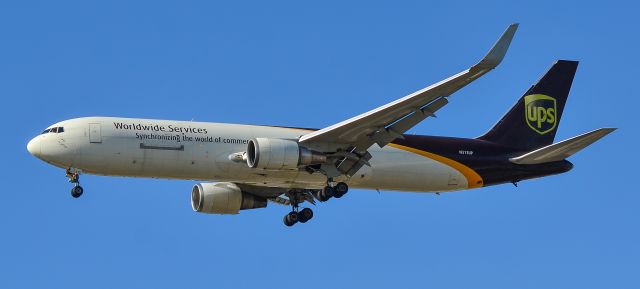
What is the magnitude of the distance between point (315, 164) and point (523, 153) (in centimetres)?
1098

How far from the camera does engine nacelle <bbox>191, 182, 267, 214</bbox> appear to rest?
60219 mm

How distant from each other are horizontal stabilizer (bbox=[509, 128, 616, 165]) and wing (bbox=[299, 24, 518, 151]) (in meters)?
7.32

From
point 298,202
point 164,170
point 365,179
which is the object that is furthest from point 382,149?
point 164,170

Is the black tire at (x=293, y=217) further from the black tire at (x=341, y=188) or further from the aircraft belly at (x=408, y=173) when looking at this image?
the black tire at (x=341, y=188)

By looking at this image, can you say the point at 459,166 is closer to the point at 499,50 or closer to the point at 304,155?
the point at 304,155

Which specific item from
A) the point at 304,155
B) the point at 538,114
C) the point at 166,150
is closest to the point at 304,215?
the point at 304,155

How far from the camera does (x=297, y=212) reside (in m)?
59.8

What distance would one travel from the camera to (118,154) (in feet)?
175

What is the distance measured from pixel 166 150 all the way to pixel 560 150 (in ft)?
55.5

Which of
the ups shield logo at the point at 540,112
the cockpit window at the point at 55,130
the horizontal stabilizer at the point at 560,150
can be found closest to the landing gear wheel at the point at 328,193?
the horizontal stabilizer at the point at 560,150

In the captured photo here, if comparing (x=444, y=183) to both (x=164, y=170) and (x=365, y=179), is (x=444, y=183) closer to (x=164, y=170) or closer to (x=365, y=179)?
(x=365, y=179)

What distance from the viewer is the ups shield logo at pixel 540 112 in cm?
6125

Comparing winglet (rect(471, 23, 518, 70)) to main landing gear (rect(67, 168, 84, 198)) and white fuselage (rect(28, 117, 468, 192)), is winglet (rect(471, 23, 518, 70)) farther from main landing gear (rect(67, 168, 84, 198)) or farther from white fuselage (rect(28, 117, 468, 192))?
main landing gear (rect(67, 168, 84, 198))

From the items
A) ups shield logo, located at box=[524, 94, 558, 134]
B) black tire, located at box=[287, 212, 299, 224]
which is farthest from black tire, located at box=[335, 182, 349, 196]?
ups shield logo, located at box=[524, 94, 558, 134]
